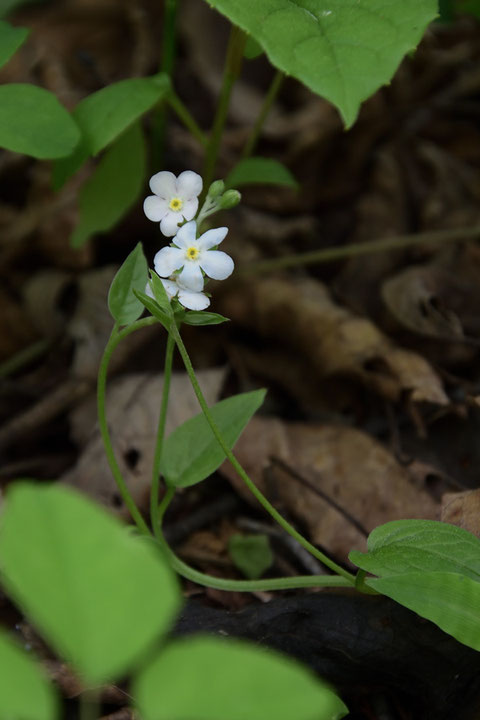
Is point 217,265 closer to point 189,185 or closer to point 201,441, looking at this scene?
point 189,185

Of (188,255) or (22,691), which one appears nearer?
(22,691)

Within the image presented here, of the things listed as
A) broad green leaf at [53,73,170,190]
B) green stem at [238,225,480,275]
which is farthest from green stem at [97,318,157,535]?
green stem at [238,225,480,275]

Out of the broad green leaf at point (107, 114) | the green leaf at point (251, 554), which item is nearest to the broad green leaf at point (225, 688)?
the green leaf at point (251, 554)

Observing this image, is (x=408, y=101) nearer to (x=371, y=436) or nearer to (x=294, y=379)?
(x=294, y=379)

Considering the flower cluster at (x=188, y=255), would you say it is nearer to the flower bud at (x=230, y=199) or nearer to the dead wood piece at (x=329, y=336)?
the flower bud at (x=230, y=199)

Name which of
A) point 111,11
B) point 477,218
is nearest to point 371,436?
point 477,218

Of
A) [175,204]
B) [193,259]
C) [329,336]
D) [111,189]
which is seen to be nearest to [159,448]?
[193,259]

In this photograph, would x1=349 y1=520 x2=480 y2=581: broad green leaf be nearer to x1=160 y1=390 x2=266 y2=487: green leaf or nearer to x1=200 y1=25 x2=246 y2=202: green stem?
x1=160 y1=390 x2=266 y2=487: green leaf
